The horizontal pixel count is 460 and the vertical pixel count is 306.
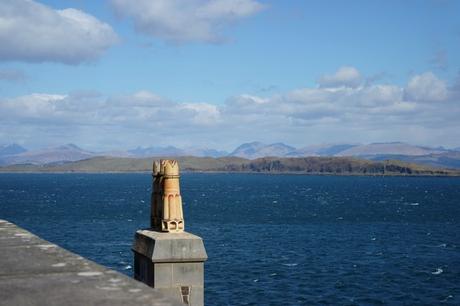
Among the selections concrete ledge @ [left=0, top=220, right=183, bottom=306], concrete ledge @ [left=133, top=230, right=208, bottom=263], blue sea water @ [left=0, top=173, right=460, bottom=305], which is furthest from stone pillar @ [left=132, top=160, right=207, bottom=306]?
blue sea water @ [left=0, top=173, right=460, bottom=305]

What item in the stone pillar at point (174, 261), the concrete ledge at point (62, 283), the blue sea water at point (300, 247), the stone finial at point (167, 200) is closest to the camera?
the concrete ledge at point (62, 283)

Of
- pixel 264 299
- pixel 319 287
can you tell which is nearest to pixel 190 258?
pixel 264 299

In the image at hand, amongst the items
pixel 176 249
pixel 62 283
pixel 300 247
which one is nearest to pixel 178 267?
pixel 176 249

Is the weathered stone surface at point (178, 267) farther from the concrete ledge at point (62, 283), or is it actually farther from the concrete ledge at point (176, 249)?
the concrete ledge at point (62, 283)

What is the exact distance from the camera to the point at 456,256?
206ft

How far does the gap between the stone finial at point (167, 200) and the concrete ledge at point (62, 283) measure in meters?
2.08

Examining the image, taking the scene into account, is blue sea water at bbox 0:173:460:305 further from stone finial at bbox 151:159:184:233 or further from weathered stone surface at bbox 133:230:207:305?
weathered stone surface at bbox 133:230:207:305

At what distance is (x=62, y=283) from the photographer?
8164mm

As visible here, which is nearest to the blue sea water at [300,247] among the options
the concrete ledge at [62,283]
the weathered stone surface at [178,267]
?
the weathered stone surface at [178,267]

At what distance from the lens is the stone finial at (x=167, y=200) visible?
1199 cm

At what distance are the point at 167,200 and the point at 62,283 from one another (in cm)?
430

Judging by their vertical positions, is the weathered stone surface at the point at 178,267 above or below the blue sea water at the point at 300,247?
above

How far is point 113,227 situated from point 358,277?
4659 centimetres

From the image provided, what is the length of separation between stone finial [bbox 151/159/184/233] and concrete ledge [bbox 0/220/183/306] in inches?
82.0
